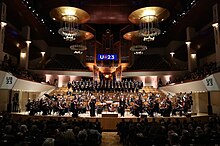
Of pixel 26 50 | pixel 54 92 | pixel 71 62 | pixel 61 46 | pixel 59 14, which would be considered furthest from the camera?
pixel 61 46

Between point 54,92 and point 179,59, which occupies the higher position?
point 179,59

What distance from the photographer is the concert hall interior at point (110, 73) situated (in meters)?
6.94

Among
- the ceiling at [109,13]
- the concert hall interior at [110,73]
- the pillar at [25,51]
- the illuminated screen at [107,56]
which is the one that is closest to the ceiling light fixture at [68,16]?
the concert hall interior at [110,73]

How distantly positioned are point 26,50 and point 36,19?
341cm

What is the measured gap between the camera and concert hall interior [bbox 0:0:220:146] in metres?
6.94

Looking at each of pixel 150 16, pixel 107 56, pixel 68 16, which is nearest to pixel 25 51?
pixel 107 56

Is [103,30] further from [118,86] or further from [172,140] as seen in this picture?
[172,140]

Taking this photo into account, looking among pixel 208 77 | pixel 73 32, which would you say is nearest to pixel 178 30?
pixel 208 77

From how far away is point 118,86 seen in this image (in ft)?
47.7

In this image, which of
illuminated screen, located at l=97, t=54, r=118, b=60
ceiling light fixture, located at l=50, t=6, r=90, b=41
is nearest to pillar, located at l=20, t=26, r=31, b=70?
ceiling light fixture, located at l=50, t=6, r=90, b=41

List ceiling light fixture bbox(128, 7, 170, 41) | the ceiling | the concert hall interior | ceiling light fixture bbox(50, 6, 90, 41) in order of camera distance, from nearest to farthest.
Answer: the concert hall interior → ceiling light fixture bbox(128, 7, 170, 41) → ceiling light fixture bbox(50, 6, 90, 41) → the ceiling

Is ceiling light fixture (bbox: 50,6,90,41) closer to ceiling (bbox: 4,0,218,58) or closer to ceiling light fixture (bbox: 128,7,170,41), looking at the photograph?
ceiling (bbox: 4,0,218,58)

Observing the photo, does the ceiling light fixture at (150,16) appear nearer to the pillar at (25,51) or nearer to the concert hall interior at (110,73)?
the concert hall interior at (110,73)

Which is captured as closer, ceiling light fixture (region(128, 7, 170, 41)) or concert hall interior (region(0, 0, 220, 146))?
concert hall interior (region(0, 0, 220, 146))
